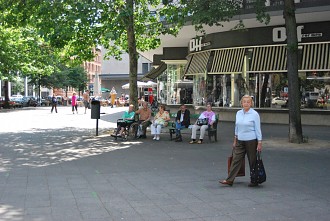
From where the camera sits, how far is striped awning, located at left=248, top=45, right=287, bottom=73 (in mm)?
18938

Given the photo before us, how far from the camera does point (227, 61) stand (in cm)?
2086

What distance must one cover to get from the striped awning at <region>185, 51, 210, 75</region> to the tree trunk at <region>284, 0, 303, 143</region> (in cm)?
925

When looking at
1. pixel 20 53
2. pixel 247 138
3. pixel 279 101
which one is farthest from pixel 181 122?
pixel 20 53

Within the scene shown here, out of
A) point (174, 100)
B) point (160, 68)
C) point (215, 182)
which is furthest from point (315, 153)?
point (160, 68)

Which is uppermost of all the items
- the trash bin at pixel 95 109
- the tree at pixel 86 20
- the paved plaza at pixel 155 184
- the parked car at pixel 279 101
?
the tree at pixel 86 20

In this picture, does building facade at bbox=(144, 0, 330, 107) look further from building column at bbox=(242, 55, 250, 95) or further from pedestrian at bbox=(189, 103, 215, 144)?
pedestrian at bbox=(189, 103, 215, 144)

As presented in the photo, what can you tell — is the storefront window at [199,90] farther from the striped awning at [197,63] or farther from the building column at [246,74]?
the building column at [246,74]

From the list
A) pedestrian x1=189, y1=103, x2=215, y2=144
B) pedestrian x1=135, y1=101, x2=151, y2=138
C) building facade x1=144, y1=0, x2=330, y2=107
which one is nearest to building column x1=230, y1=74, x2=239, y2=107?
building facade x1=144, y1=0, x2=330, y2=107

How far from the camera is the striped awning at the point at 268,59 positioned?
1894 cm

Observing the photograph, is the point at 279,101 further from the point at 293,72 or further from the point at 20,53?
the point at 20,53

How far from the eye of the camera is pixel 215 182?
25.4 feet

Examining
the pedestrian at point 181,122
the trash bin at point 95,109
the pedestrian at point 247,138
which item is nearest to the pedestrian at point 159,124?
the pedestrian at point 181,122

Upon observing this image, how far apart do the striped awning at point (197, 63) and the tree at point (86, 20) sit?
3366 millimetres

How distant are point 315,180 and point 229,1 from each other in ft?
23.6
